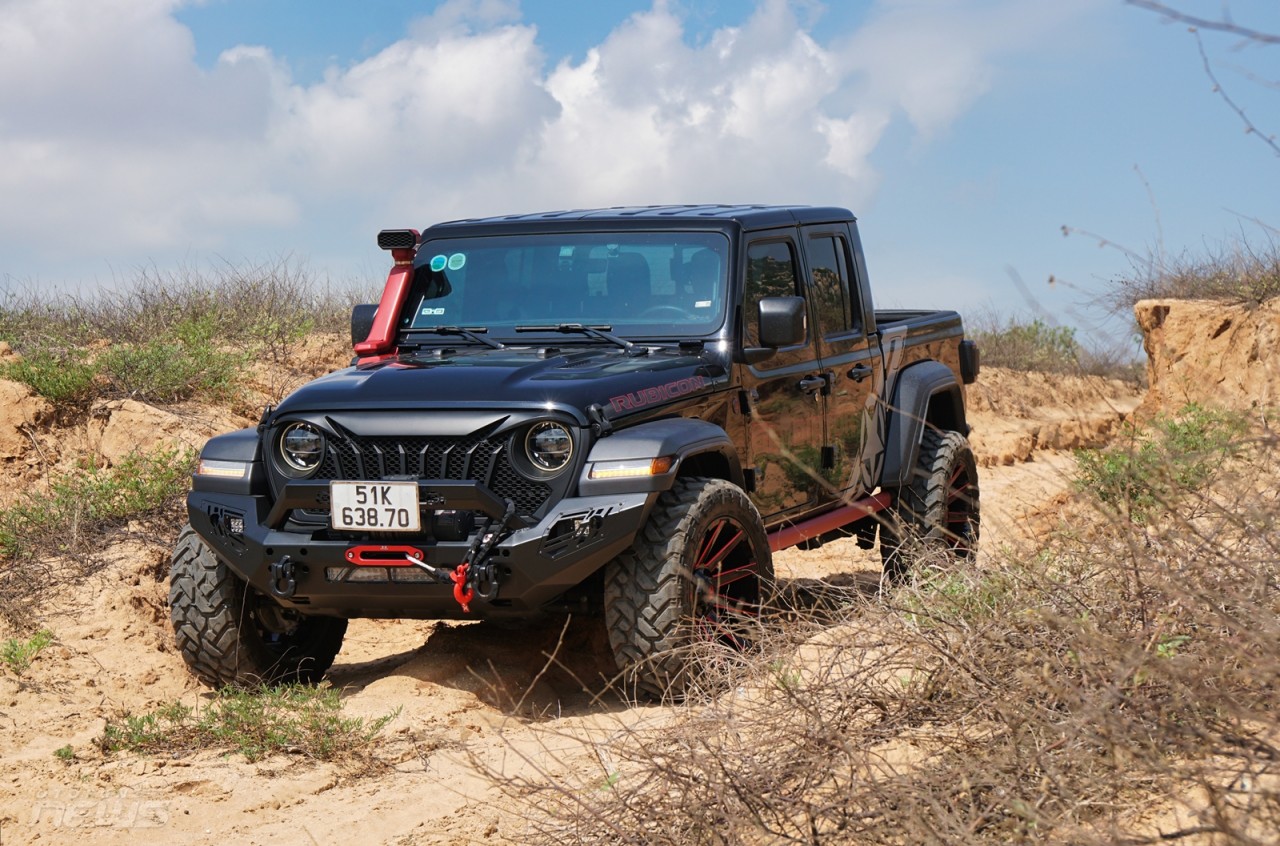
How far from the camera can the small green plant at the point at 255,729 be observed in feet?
17.6

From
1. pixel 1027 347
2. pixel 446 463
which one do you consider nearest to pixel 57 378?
pixel 446 463

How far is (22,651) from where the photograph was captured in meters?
6.69

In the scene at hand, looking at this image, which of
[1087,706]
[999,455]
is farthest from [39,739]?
[999,455]

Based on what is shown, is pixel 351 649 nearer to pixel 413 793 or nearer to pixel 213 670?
pixel 213 670

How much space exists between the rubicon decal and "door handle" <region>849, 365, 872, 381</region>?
61.2 inches

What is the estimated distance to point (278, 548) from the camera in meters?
5.62

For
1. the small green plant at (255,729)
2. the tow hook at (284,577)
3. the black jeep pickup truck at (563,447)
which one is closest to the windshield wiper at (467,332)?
the black jeep pickup truck at (563,447)

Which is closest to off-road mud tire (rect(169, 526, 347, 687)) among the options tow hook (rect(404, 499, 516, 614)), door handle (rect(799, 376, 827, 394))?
tow hook (rect(404, 499, 516, 614))

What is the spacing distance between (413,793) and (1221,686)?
2662mm

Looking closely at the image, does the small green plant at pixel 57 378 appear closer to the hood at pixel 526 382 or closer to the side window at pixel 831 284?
the hood at pixel 526 382

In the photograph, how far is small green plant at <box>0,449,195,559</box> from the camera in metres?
8.23

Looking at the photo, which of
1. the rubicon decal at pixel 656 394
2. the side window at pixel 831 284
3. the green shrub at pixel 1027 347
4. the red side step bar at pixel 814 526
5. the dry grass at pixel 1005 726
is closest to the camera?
the dry grass at pixel 1005 726

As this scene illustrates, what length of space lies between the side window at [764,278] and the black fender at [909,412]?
1.03 metres

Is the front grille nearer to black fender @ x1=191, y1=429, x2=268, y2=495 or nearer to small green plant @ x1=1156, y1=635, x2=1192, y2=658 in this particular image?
black fender @ x1=191, y1=429, x2=268, y2=495
